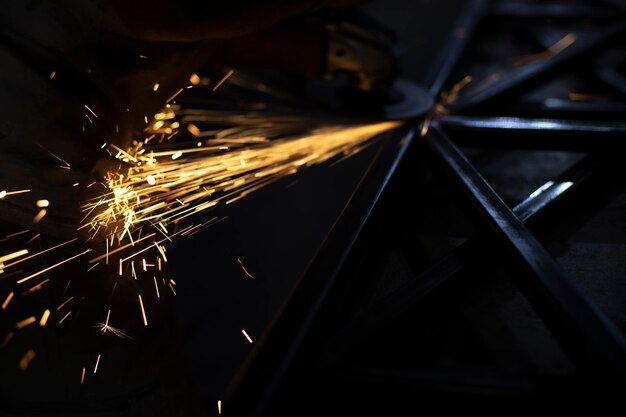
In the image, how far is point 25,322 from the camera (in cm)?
125

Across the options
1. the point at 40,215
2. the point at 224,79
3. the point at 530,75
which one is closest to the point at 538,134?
the point at 530,75

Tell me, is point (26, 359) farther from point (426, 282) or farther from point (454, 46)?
point (454, 46)

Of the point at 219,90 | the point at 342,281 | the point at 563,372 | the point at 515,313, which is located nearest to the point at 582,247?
the point at 515,313

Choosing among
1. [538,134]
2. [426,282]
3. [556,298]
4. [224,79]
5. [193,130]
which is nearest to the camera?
[556,298]

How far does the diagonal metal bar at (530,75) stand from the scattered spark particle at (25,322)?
162 cm

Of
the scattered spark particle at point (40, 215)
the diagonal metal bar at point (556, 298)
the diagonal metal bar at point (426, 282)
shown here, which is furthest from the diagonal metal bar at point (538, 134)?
the scattered spark particle at point (40, 215)

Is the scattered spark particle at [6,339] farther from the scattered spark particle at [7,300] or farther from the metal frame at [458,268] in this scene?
the metal frame at [458,268]

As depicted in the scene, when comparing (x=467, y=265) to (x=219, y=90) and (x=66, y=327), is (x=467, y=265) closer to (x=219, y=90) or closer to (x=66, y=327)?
(x=66, y=327)

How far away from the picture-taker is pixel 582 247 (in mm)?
1375

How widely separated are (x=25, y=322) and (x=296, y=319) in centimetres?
70

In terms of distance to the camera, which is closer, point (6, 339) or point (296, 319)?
point (296, 319)

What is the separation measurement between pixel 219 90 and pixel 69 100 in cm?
116

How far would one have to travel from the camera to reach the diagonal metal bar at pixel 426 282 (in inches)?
40.9

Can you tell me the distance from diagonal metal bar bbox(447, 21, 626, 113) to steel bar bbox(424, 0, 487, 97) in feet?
0.53
